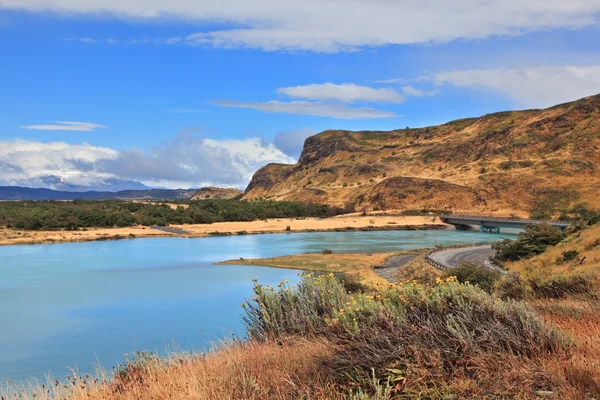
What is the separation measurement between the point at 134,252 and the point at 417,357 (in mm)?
62511

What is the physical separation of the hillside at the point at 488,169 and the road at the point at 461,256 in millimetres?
52114

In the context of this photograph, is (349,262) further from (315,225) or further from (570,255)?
(315,225)

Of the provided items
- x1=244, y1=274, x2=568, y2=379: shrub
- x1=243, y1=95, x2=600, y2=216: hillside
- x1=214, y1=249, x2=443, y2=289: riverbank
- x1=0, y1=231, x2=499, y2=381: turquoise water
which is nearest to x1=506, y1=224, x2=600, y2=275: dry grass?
x1=214, y1=249, x2=443, y2=289: riverbank

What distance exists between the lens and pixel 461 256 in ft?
157

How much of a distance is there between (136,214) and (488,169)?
83009 millimetres

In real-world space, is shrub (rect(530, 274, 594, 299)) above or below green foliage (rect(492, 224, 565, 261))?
above

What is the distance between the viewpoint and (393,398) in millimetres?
5238

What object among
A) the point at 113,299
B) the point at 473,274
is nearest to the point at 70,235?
the point at 113,299

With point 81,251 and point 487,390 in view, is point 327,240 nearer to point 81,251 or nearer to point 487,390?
point 81,251

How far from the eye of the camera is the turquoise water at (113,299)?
22156 millimetres

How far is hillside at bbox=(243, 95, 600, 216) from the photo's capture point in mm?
107125

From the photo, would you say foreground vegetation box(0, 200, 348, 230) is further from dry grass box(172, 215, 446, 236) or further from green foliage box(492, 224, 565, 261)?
green foliage box(492, 224, 565, 261)

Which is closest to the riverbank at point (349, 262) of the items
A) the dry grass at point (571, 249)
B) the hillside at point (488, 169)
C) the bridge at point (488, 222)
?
the dry grass at point (571, 249)

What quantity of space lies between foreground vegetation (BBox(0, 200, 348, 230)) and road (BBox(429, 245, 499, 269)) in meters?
67.1
